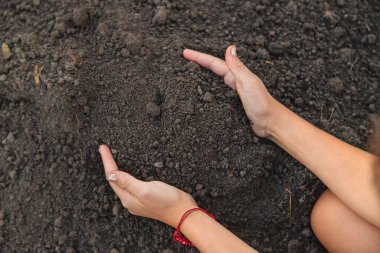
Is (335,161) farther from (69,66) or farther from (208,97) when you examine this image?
(69,66)

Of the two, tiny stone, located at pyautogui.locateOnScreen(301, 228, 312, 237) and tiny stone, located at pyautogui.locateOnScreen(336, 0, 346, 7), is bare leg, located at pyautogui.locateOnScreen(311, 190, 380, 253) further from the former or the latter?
tiny stone, located at pyautogui.locateOnScreen(336, 0, 346, 7)

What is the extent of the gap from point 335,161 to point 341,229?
0.21m

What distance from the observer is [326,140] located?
1.47 meters

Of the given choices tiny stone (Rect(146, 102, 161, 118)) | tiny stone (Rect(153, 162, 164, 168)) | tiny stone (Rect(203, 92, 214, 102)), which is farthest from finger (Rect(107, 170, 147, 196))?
tiny stone (Rect(203, 92, 214, 102))

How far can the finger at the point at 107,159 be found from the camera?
5.08 feet

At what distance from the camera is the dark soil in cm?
157

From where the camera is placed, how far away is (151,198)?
1.42m

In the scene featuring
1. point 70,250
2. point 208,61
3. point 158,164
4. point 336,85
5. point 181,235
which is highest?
point 208,61

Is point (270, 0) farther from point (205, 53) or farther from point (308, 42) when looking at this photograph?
point (205, 53)

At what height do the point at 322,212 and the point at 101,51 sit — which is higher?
the point at 101,51

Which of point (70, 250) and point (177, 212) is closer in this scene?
point (177, 212)

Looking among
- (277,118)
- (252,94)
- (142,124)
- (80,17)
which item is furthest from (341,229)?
(80,17)

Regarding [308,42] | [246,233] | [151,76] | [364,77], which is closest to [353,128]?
[364,77]

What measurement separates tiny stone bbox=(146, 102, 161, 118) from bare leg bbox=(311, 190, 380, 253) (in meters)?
0.60
